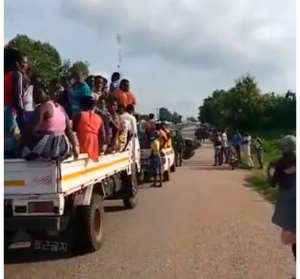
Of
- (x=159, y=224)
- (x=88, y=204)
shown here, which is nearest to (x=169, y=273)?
(x=88, y=204)

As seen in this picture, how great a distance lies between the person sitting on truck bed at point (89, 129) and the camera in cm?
872

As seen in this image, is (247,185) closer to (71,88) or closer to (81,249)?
(71,88)

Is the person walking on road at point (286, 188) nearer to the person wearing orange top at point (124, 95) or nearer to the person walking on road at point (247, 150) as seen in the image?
the person wearing orange top at point (124, 95)

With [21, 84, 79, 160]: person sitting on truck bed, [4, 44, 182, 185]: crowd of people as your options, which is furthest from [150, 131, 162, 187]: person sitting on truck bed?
[21, 84, 79, 160]: person sitting on truck bed

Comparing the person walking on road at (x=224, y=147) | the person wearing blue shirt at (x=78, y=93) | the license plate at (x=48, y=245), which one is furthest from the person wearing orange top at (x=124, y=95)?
the person walking on road at (x=224, y=147)

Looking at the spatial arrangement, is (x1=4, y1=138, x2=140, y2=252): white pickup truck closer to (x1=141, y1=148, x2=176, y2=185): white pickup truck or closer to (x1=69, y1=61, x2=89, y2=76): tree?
(x1=69, y1=61, x2=89, y2=76): tree

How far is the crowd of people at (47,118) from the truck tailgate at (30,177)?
3.7 inches

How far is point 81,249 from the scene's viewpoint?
27.5 feet

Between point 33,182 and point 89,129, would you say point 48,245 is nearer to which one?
point 33,182

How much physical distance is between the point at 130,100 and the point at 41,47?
3286 centimetres

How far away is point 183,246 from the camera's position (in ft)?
29.0

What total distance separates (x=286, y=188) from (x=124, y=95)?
725 cm

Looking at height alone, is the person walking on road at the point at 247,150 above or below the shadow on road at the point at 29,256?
above

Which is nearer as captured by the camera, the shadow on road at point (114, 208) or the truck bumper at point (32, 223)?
the truck bumper at point (32, 223)
